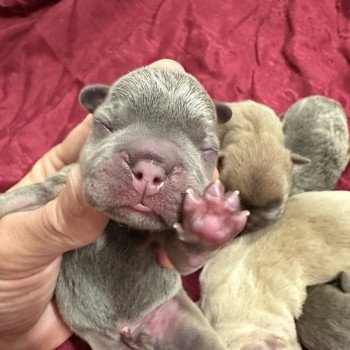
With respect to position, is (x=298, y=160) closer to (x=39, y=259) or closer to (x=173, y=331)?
(x=173, y=331)

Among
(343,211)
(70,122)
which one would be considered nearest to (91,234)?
(343,211)

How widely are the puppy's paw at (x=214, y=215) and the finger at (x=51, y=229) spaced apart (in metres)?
0.31

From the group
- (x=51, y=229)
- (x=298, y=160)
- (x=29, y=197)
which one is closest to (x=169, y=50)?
(x=298, y=160)

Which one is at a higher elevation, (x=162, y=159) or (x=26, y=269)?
(x=162, y=159)

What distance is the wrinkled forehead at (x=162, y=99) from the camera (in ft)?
5.74

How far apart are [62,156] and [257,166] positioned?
88 cm

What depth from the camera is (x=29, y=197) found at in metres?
2.00

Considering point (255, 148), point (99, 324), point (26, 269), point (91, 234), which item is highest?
point (91, 234)

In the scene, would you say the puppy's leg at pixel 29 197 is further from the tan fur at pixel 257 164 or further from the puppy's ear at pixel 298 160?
the puppy's ear at pixel 298 160

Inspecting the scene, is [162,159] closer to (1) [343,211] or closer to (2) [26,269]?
(2) [26,269]

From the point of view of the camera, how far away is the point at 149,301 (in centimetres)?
209

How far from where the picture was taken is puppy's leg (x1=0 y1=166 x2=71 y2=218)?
1.97 metres

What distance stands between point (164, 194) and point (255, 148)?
1.03 metres

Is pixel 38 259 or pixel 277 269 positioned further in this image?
pixel 277 269
